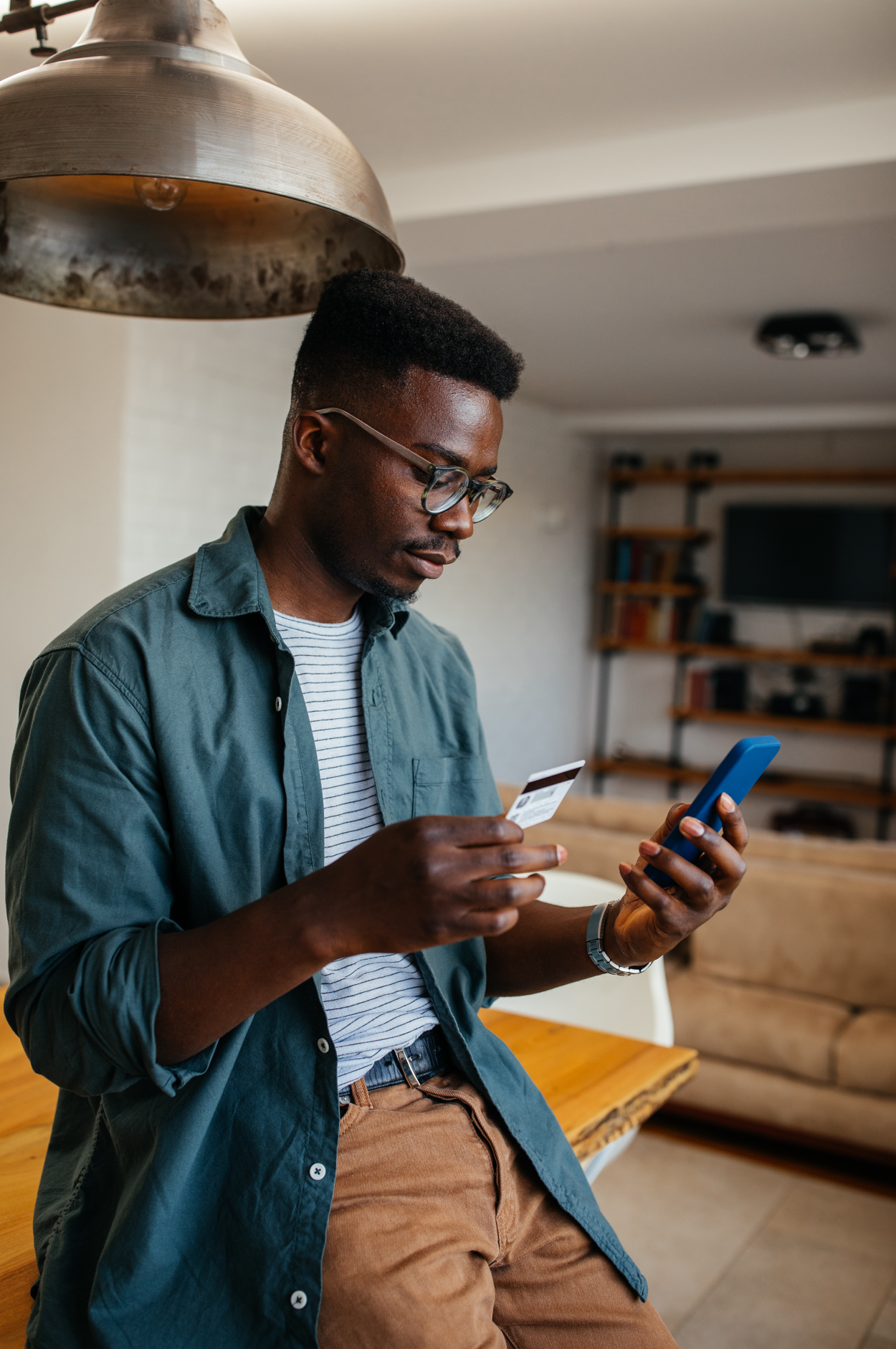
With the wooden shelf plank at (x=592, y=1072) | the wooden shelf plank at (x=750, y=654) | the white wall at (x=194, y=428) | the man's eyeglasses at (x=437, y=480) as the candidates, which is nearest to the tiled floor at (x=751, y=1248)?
the wooden shelf plank at (x=592, y=1072)

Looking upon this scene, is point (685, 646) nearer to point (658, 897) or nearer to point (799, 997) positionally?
point (799, 997)

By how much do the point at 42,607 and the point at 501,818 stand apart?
11.1 feet

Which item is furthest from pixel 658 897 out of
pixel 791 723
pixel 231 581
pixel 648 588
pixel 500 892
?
pixel 648 588

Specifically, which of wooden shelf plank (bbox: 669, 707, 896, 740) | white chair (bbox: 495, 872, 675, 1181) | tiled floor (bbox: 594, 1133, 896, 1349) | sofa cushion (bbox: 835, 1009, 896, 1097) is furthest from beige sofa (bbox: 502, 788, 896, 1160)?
wooden shelf plank (bbox: 669, 707, 896, 740)

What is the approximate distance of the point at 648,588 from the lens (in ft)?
25.4

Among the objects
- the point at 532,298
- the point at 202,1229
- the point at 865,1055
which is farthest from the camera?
the point at 532,298

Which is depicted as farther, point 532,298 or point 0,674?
point 532,298

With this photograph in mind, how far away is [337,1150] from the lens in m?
0.96

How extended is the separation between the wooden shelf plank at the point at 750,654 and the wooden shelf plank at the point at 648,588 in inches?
13.7

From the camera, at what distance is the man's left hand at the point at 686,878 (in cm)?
100

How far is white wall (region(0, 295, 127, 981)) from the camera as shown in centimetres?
378

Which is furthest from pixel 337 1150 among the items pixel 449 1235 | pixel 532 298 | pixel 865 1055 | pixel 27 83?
pixel 532 298

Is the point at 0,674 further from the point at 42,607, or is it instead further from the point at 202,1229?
the point at 202,1229

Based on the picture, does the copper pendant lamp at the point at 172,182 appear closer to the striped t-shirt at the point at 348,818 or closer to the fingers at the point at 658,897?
the striped t-shirt at the point at 348,818
